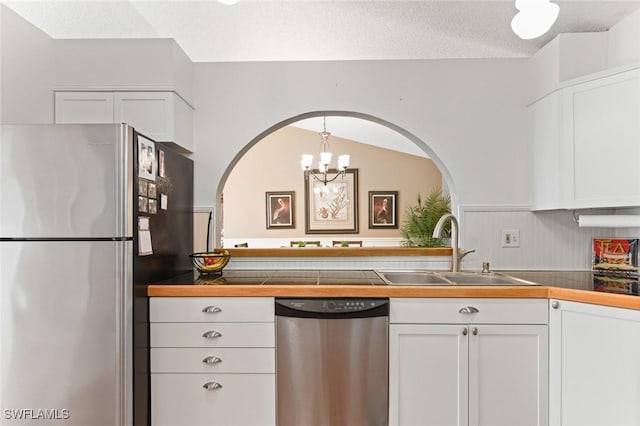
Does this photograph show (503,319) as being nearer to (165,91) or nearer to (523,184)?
(523,184)

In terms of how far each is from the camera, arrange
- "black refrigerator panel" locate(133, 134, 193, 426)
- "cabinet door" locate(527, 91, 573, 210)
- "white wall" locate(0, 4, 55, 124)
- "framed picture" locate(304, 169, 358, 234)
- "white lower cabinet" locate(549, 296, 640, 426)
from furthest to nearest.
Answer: "framed picture" locate(304, 169, 358, 234)
"cabinet door" locate(527, 91, 573, 210)
"white wall" locate(0, 4, 55, 124)
"black refrigerator panel" locate(133, 134, 193, 426)
"white lower cabinet" locate(549, 296, 640, 426)

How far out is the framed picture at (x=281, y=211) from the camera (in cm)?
640

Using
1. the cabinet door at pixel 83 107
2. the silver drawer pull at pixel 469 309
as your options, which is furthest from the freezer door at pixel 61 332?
the silver drawer pull at pixel 469 309

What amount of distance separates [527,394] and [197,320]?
153 cm

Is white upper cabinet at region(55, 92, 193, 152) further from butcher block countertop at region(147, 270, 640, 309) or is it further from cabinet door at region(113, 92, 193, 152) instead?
butcher block countertop at region(147, 270, 640, 309)

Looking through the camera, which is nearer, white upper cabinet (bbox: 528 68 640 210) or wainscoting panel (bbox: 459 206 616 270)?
white upper cabinet (bbox: 528 68 640 210)

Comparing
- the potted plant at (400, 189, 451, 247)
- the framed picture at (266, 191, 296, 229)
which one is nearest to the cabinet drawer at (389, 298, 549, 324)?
the potted plant at (400, 189, 451, 247)

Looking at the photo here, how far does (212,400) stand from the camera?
189 cm

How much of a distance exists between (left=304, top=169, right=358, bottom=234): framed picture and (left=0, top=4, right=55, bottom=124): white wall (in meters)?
4.38

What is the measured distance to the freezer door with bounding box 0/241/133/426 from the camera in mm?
1685

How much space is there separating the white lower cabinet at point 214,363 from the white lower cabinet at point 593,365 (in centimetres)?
127

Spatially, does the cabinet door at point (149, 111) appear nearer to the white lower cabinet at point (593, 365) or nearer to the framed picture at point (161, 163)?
the framed picture at point (161, 163)

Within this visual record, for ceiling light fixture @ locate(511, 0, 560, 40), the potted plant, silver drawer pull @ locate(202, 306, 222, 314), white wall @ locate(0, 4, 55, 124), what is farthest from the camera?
the potted plant

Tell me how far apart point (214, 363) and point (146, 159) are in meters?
0.99
